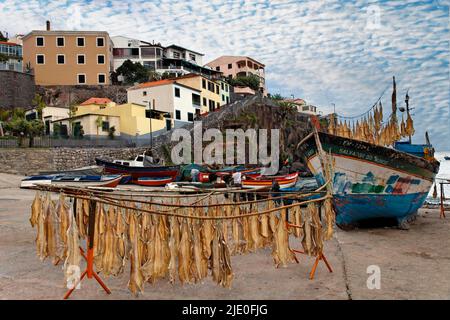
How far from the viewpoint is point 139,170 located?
29.2 metres

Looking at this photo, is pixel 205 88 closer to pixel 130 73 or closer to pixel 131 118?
pixel 130 73

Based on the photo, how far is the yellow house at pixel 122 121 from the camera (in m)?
34.9

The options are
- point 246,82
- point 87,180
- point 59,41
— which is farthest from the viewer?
point 246,82

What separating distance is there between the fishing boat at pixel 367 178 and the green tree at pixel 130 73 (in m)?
47.2

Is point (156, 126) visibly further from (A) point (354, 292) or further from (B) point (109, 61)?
(A) point (354, 292)

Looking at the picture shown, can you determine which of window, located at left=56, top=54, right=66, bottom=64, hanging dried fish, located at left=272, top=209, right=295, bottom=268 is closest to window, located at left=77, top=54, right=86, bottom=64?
window, located at left=56, top=54, right=66, bottom=64

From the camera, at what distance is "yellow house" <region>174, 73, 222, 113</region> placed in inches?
1912

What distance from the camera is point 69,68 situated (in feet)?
168

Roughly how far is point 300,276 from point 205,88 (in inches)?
1777

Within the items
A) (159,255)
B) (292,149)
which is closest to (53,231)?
(159,255)

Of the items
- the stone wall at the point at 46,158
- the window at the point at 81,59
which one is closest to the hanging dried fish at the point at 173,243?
the stone wall at the point at 46,158

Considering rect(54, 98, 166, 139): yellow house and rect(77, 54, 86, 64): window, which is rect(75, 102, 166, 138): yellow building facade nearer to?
rect(54, 98, 166, 139): yellow house

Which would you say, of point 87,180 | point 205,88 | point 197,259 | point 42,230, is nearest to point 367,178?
point 197,259

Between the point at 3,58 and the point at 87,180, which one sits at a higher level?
the point at 3,58
